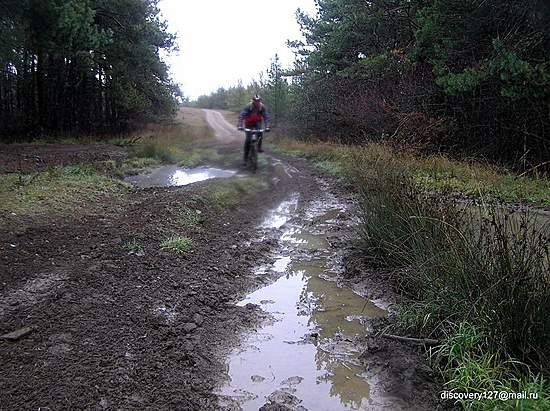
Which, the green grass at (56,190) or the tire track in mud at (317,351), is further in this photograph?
the green grass at (56,190)

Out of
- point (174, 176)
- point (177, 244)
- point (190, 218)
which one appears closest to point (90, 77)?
point (174, 176)

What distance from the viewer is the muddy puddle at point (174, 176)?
11.5 meters

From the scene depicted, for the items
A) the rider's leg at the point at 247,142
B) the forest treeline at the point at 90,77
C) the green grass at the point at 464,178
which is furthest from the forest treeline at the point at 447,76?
the forest treeline at the point at 90,77

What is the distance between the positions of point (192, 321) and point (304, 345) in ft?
3.61

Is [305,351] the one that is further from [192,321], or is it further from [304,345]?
[192,321]

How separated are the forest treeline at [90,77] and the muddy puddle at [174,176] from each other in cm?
700

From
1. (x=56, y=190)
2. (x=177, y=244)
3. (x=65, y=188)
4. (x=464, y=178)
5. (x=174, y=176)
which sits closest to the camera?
(x=177, y=244)

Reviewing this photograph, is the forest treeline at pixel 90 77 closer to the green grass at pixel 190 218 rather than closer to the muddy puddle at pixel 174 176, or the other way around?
the muddy puddle at pixel 174 176

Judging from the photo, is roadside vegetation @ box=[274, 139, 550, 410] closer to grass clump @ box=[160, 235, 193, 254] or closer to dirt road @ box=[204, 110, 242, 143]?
grass clump @ box=[160, 235, 193, 254]

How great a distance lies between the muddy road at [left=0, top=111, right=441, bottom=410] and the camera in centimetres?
325

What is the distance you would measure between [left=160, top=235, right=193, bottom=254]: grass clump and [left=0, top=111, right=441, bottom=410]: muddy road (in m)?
0.14

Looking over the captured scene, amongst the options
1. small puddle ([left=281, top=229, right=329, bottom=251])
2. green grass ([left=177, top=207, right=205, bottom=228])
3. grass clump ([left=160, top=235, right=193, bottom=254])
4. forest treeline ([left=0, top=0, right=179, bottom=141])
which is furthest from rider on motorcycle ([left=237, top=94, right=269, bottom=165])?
grass clump ([left=160, top=235, right=193, bottom=254])

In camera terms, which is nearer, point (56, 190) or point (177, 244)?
point (177, 244)

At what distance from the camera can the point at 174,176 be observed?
42.6 ft
